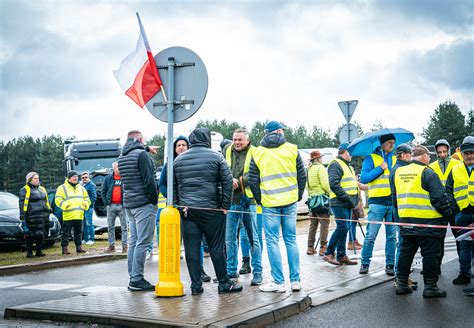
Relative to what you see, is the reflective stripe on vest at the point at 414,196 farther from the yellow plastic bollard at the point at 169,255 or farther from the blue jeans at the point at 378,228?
the yellow plastic bollard at the point at 169,255

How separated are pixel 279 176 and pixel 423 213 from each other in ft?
6.12

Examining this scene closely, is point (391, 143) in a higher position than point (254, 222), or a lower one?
higher

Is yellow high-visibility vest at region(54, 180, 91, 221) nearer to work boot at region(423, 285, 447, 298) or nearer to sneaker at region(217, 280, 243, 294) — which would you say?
sneaker at region(217, 280, 243, 294)

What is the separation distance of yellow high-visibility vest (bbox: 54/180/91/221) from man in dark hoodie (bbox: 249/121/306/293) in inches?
302

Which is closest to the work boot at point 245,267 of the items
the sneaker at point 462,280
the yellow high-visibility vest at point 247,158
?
the yellow high-visibility vest at point 247,158

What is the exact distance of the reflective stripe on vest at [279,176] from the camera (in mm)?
7910

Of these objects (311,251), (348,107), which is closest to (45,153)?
(348,107)

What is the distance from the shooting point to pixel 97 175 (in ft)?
71.8

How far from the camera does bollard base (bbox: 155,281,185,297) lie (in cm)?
761

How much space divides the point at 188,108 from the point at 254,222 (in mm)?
2180

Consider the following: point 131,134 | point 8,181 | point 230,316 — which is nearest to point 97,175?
point 131,134

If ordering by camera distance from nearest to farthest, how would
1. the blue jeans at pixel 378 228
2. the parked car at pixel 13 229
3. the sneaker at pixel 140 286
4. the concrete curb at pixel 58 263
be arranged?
the sneaker at pixel 140 286, the blue jeans at pixel 378 228, the concrete curb at pixel 58 263, the parked car at pixel 13 229

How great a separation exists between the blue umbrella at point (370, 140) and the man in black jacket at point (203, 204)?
8.74 ft

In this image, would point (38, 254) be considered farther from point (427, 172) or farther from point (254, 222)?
point (427, 172)
